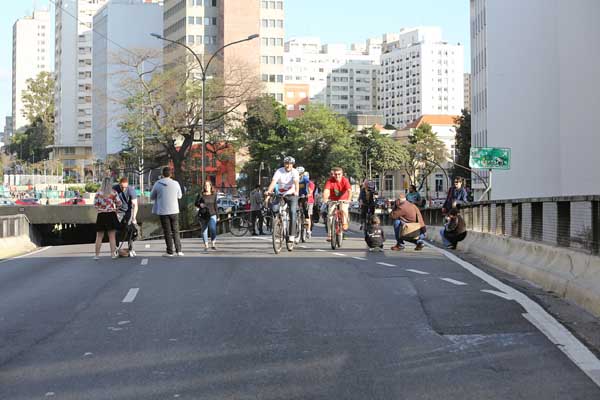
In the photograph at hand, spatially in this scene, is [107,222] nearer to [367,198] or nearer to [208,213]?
[208,213]

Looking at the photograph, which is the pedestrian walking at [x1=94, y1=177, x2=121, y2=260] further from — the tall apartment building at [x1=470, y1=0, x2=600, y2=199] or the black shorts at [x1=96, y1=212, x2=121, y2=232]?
the tall apartment building at [x1=470, y1=0, x2=600, y2=199]

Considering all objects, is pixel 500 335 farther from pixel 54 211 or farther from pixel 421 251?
pixel 54 211

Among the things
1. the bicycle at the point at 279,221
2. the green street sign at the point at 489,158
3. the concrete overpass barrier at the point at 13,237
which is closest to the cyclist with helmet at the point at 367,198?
A: the bicycle at the point at 279,221

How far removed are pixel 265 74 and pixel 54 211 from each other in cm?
6551

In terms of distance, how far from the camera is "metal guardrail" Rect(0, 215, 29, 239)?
2506cm

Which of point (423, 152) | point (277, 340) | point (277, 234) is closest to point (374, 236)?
point (277, 234)

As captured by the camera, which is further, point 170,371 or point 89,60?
point 89,60

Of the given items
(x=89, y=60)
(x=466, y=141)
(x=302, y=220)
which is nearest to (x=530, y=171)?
(x=302, y=220)

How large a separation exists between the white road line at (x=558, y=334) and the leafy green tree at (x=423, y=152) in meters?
127

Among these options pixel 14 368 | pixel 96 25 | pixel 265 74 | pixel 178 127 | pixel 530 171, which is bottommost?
pixel 14 368

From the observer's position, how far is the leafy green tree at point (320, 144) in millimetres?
92562

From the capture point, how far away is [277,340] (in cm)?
783

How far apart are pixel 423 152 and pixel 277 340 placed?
440ft

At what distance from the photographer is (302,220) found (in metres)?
22.1
